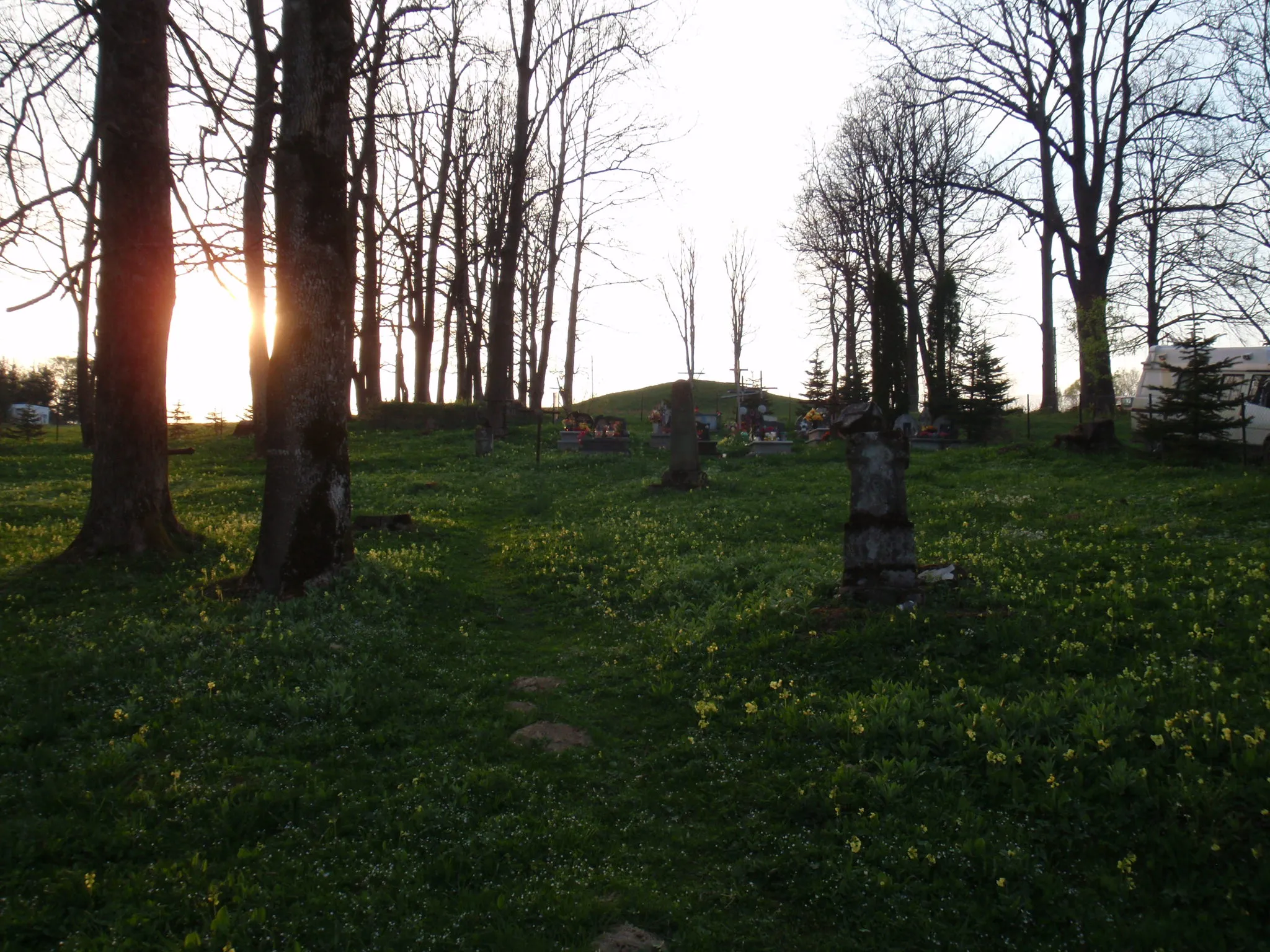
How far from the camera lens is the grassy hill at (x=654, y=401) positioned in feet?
167

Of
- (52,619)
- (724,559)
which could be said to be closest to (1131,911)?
(724,559)

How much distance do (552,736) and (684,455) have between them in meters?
10.9

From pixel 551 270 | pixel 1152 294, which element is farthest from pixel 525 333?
pixel 1152 294

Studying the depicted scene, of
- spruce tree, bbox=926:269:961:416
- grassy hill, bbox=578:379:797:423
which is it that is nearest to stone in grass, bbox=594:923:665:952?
spruce tree, bbox=926:269:961:416

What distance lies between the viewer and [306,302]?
800 cm

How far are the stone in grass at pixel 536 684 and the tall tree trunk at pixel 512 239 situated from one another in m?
17.1

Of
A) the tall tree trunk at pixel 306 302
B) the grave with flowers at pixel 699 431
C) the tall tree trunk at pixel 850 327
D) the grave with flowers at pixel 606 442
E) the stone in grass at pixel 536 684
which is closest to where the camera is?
the stone in grass at pixel 536 684

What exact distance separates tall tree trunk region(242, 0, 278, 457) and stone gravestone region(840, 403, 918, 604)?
5.88 metres

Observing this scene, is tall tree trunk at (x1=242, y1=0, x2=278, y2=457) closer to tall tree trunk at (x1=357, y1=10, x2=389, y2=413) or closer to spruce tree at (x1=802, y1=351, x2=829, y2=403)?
tall tree trunk at (x1=357, y1=10, x2=389, y2=413)

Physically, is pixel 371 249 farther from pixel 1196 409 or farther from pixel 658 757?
pixel 1196 409

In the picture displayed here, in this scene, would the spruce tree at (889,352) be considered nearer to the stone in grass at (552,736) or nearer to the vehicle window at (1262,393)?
the vehicle window at (1262,393)

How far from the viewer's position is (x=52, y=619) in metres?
7.06

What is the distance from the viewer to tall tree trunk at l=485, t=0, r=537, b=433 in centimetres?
2247

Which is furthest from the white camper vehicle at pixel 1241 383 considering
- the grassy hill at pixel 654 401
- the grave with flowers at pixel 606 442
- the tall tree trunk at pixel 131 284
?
the grassy hill at pixel 654 401
